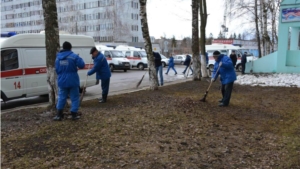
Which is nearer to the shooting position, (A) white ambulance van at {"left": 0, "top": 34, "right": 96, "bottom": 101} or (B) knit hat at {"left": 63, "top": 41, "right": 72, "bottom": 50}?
(B) knit hat at {"left": 63, "top": 41, "right": 72, "bottom": 50}

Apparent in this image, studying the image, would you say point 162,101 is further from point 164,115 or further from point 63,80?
point 63,80

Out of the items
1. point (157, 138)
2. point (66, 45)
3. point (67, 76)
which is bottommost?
point (157, 138)

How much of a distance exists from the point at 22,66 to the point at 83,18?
1984 inches

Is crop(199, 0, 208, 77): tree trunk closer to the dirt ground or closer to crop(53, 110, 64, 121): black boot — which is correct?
the dirt ground

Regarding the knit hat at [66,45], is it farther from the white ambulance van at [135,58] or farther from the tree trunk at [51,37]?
the white ambulance van at [135,58]

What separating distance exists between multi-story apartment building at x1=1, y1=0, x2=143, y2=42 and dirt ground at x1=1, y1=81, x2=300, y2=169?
37636 mm

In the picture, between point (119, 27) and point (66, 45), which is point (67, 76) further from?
point (119, 27)

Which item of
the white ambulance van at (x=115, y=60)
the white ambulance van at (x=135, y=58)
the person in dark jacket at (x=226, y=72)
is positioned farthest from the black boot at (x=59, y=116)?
the white ambulance van at (x=135, y=58)

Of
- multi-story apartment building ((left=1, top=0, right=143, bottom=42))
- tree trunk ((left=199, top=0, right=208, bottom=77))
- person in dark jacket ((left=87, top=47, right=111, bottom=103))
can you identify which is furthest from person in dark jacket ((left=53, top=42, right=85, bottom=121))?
multi-story apartment building ((left=1, top=0, right=143, bottom=42))

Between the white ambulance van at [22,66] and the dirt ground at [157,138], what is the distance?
2396mm

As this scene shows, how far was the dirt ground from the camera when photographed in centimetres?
410

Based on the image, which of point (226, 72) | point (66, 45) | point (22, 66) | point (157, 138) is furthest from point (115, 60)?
point (157, 138)

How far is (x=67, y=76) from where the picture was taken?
237 inches

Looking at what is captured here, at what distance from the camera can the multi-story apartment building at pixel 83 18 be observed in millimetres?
51062
